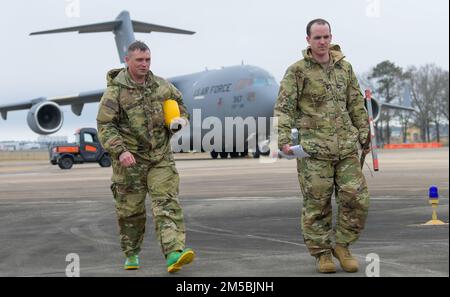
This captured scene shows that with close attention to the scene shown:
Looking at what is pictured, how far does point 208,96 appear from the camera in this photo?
34688 mm

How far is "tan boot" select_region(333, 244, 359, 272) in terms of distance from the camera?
6281 mm

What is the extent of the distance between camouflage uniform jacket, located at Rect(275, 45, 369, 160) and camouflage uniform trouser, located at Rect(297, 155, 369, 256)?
110mm

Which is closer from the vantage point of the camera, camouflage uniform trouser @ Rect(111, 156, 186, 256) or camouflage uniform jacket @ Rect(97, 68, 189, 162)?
camouflage uniform trouser @ Rect(111, 156, 186, 256)

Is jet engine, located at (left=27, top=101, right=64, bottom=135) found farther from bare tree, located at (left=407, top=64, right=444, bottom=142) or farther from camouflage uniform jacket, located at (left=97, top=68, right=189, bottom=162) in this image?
bare tree, located at (left=407, top=64, right=444, bottom=142)

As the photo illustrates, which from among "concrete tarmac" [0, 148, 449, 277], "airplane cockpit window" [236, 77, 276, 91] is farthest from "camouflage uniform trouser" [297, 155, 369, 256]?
"airplane cockpit window" [236, 77, 276, 91]

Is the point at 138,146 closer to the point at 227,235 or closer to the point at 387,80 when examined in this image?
the point at 227,235

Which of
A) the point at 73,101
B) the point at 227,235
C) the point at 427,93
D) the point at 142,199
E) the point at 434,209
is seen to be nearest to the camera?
the point at 142,199

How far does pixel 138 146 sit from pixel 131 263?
3.40 ft

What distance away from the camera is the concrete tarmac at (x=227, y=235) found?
6543mm

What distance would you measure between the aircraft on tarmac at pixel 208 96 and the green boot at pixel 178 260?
79.8ft

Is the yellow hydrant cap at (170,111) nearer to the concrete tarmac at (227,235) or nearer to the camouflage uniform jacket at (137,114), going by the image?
the camouflage uniform jacket at (137,114)

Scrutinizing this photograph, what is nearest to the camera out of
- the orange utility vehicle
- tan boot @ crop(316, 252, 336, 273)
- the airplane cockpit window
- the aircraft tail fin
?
tan boot @ crop(316, 252, 336, 273)

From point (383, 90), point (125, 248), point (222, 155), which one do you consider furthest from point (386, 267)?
point (383, 90)

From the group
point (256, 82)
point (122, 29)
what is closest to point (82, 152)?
point (122, 29)
